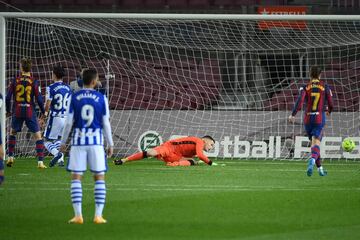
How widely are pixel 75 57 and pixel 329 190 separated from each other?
11.2 metres

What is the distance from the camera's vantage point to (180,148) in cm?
1861

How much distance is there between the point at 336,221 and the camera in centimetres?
1048

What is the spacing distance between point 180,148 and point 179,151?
11cm

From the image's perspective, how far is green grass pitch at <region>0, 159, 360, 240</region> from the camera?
31.6ft

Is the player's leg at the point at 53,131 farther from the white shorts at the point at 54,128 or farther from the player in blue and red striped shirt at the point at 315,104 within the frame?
the player in blue and red striped shirt at the point at 315,104

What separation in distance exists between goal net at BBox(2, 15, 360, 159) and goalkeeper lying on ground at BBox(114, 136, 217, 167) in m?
3.13

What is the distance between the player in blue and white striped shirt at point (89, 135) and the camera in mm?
10305

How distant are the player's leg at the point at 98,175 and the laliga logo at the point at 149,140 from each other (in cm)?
1173

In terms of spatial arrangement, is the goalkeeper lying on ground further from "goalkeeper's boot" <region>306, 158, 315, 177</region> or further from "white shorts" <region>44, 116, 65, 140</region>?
"goalkeeper's boot" <region>306, 158, 315, 177</region>

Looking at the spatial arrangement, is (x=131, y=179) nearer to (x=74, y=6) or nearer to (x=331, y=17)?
(x=331, y=17)

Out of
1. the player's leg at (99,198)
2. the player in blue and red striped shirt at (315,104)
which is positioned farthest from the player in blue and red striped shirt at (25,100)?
the player's leg at (99,198)

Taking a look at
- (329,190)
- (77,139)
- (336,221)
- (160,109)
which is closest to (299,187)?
(329,190)

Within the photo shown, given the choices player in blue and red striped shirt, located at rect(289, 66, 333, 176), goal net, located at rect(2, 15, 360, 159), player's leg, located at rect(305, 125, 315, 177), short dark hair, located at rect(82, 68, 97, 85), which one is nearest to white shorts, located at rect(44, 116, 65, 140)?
goal net, located at rect(2, 15, 360, 159)

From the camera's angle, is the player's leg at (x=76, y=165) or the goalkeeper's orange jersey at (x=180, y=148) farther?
the goalkeeper's orange jersey at (x=180, y=148)
